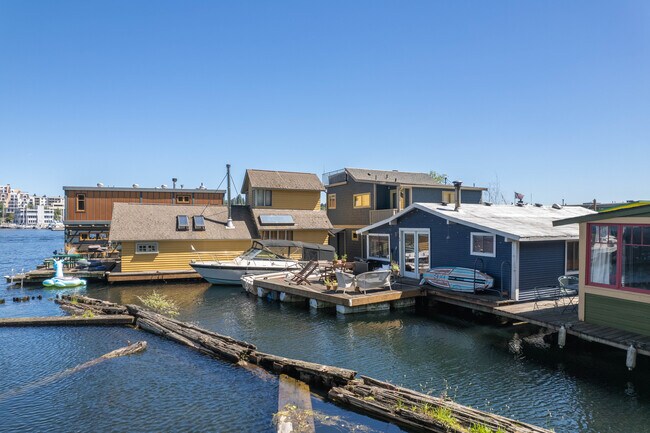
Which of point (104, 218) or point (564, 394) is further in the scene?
point (104, 218)

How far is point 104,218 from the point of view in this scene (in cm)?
3112

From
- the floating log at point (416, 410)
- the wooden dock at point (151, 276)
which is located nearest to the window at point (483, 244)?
the floating log at point (416, 410)

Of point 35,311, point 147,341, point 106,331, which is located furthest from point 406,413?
point 35,311

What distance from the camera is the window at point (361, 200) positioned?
1136 inches

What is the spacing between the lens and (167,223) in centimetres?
2584

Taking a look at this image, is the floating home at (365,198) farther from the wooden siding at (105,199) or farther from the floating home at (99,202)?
the wooden siding at (105,199)

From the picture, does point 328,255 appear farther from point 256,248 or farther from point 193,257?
point 193,257

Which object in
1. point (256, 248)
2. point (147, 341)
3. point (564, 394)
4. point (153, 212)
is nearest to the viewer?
point (564, 394)

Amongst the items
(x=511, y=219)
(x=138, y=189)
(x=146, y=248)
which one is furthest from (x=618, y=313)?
(x=138, y=189)

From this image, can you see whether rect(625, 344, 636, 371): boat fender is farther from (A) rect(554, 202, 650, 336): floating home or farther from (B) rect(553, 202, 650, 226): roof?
(B) rect(553, 202, 650, 226): roof

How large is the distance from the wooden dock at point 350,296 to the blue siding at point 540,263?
12.7 feet

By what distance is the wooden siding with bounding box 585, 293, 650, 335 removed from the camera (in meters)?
9.96

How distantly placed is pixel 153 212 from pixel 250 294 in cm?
999

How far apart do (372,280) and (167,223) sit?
15.2 metres
